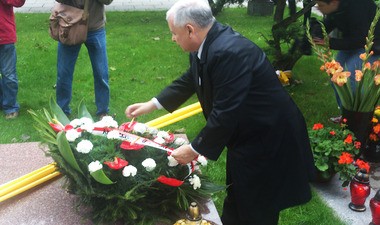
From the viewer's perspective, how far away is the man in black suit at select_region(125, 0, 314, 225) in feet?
6.61

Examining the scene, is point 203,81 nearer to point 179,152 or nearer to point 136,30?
point 179,152

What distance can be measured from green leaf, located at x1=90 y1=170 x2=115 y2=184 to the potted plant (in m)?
1.72

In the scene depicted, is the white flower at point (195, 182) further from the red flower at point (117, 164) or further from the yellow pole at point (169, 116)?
the yellow pole at point (169, 116)

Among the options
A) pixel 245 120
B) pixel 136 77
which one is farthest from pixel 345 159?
pixel 136 77

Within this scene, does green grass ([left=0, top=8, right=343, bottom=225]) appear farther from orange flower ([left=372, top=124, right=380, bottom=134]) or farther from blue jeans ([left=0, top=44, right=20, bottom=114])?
orange flower ([left=372, top=124, right=380, bottom=134])

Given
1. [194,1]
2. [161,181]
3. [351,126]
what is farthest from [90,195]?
[351,126]

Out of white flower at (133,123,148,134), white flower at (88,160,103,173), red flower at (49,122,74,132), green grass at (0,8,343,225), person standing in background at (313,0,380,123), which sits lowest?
green grass at (0,8,343,225)

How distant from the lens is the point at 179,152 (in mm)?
2213

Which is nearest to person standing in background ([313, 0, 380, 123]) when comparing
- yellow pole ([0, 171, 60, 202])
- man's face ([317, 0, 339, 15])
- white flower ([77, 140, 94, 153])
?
man's face ([317, 0, 339, 15])

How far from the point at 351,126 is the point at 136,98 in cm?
243

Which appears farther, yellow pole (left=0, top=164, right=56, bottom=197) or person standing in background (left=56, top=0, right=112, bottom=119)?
person standing in background (left=56, top=0, right=112, bottom=119)

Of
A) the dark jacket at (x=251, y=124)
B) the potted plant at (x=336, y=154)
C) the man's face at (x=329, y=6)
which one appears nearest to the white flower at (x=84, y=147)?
the dark jacket at (x=251, y=124)

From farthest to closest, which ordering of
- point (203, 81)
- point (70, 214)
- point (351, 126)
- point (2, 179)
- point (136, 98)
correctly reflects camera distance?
1. point (136, 98)
2. point (351, 126)
3. point (2, 179)
4. point (70, 214)
5. point (203, 81)

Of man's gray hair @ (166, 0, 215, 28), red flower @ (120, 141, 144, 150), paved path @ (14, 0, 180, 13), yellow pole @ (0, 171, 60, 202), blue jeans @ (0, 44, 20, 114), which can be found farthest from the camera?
paved path @ (14, 0, 180, 13)
